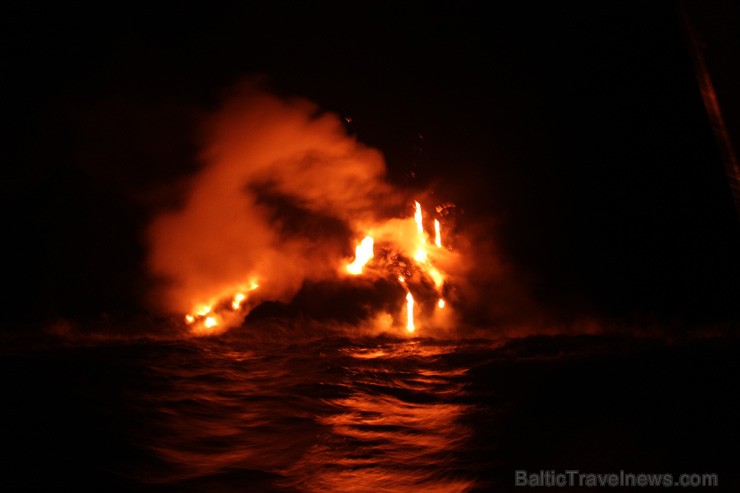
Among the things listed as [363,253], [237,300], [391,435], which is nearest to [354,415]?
[391,435]

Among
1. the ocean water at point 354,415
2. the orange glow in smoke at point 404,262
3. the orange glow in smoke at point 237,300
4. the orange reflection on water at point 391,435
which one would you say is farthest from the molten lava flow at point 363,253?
the orange reflection on water at point 391,435

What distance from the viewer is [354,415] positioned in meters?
5.20

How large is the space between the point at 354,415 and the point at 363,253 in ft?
17.5

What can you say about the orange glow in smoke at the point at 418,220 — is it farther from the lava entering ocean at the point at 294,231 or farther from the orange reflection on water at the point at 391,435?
the orange reflection on water at the point at 391,435

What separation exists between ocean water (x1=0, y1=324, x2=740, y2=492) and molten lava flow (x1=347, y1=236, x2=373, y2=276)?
2.28 metres

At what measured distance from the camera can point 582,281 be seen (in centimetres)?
1153

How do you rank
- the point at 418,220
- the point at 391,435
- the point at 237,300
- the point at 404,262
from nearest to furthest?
the point at 391,435 < the point at 237,300 < the point at 404,262 < the point at 418,220

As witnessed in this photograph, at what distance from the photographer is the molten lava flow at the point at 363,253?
10306mm

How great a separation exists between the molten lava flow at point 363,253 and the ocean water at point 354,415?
2283 millimetres

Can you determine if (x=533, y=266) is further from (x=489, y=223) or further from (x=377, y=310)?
(x=377, y=310)

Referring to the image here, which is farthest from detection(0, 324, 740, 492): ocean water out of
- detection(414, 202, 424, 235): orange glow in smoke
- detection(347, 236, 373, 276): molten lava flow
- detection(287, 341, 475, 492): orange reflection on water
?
detection(414, 202, 424, 235): orange glow in smoke

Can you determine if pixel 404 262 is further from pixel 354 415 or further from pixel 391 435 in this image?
pixel 391 435

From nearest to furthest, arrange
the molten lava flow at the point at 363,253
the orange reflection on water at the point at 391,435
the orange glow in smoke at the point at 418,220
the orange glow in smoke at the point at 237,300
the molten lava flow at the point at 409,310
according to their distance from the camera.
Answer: the orange reflection on water at the point at 391,435, the orange glow in smoke at the point at 237,300, the molten lava flow at the point at 409,310, the molten lava flow at the point at 363,253, the orange glow in smoke at the point at 418,220

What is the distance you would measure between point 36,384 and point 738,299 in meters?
11.8
